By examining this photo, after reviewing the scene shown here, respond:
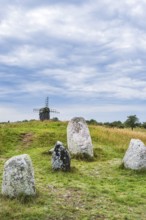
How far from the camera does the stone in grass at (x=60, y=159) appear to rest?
68.9 ft

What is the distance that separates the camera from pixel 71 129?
1089 inches

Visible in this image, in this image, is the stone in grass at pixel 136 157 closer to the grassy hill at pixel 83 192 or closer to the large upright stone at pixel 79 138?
the grassy hill at pixel 83 192

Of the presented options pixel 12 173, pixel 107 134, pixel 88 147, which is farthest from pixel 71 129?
pixel 12 173

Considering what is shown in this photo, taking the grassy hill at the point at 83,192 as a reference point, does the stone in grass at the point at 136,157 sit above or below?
above

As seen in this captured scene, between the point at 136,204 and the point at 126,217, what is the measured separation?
193 cm

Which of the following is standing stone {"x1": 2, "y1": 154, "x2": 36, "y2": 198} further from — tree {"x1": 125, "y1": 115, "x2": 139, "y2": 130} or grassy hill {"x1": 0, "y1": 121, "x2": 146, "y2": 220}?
tree {"x1": 125, "y1": 115, "x2": 139, "y2": 130}

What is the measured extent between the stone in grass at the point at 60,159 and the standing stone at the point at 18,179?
540cm

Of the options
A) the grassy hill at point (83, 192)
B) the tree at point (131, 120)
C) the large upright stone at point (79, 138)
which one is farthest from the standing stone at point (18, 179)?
the tree at point (131, 120)

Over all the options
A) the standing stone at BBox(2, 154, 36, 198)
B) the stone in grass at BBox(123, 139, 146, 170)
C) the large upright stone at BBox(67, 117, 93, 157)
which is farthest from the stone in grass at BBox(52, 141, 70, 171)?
the standing stone at BBox(2, 154, 36, 198)

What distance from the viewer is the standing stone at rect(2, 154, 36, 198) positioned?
15.3 meters

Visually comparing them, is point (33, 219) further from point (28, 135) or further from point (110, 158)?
point (28, 135)

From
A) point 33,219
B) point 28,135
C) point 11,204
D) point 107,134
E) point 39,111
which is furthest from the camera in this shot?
point 39,111

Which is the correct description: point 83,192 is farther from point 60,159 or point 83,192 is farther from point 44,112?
point 44,112

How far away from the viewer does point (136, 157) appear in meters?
22.8
